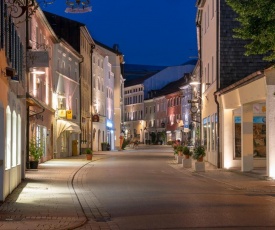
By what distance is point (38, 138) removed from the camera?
128 ft

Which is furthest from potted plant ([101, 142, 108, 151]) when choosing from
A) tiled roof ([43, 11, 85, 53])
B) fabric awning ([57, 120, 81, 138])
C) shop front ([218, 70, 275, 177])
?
shop front ([218, 70, 275, 177])

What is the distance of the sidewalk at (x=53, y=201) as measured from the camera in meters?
12.9

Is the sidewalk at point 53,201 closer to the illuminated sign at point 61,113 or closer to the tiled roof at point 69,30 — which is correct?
the illuminated sign at point 61,113

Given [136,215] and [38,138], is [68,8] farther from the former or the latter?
[38,138]

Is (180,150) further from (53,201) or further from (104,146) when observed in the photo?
(104,146)

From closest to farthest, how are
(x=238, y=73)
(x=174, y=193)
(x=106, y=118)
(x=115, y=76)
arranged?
(x=174, y=193) < (x=238, y=73) < (x=106, y=118) < (x=115, y=76)

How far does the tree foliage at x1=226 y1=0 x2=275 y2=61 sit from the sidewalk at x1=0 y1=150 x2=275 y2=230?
18.9 feet

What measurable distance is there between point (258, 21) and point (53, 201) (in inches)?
275

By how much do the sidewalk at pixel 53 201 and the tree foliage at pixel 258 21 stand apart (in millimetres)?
5749

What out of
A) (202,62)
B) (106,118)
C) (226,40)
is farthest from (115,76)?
(226,40)

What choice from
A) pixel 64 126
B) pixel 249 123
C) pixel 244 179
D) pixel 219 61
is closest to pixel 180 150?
pixel 219 61

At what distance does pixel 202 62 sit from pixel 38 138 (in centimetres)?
1225

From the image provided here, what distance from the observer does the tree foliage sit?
620 inches

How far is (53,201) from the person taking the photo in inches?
687
